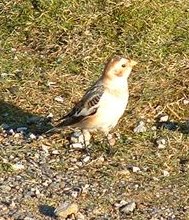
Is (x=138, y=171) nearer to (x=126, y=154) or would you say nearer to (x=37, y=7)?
(x=126, y=154)

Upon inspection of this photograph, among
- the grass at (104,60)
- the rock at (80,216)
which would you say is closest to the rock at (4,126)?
the grass at (104,60)

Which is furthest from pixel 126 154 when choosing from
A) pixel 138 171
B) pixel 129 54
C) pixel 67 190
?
pixel 129 54

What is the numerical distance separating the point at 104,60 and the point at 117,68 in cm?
202

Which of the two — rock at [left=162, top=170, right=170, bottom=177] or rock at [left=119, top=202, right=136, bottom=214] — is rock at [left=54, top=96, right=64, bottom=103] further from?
rock at [left=119, top=202, right=136, bottom=214]

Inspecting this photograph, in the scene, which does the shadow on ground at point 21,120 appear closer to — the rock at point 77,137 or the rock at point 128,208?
the rock at point 77,137

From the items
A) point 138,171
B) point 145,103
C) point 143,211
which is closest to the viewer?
point 143,211

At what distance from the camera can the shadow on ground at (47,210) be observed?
6.66 meters

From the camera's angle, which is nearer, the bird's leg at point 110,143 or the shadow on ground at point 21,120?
the bird's leg at point 110,143

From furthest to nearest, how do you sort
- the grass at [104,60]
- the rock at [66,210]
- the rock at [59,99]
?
1. the rock at [59,99]
2. the grass at [104,60]
3. the rock at [66,210]

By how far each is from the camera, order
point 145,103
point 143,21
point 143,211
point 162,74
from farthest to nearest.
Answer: point 143,21
point 162,74
point 145,103
point 143,211

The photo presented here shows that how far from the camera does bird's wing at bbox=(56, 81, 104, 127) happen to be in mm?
7599

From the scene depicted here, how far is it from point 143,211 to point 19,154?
147 cm

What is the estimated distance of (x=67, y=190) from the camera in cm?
705

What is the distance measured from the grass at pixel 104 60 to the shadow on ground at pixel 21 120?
14 millimetres
